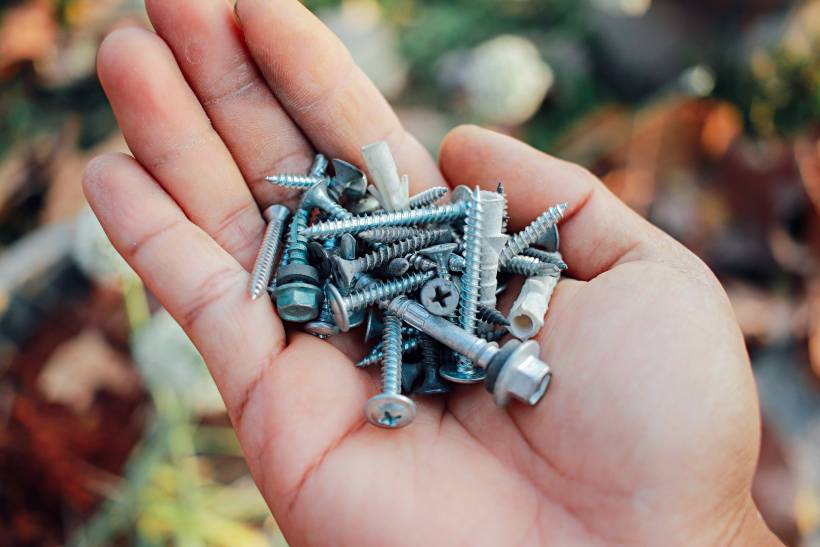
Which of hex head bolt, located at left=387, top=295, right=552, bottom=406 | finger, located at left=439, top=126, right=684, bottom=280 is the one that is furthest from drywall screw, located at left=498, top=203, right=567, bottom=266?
hex head bolt, located at left=387, top=295, right=552, bottom=406

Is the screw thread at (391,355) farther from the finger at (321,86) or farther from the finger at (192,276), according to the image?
the finger at (321,86)

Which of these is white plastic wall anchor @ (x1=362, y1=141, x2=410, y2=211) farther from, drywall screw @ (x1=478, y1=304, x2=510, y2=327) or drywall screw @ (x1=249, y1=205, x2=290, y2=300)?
drywall screw @ (x1=478, y1=304, x2=510, y2=327)

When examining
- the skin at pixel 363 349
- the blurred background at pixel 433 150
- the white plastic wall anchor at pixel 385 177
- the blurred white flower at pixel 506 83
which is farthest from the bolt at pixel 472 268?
the blurred white flower at pixel 506 83

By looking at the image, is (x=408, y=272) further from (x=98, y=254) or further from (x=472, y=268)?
(x=98, y=254)

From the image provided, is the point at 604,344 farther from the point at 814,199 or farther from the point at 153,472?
the point at 814,199

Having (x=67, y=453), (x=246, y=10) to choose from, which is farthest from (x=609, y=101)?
(x=67, y=453)

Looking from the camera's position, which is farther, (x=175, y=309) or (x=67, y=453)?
(x=67, y=453)
